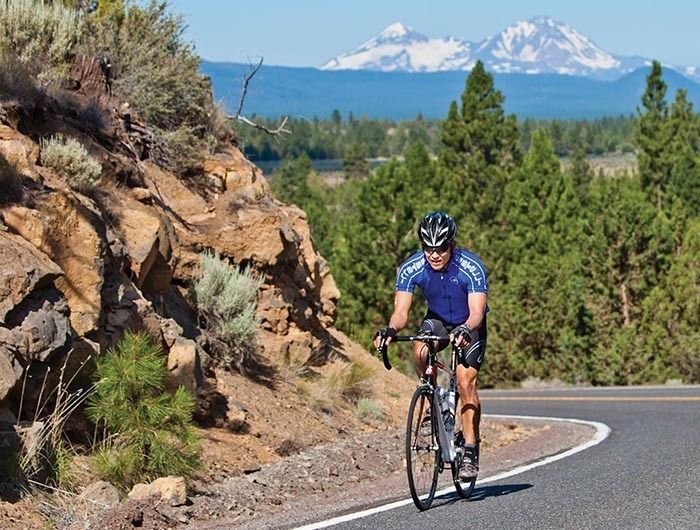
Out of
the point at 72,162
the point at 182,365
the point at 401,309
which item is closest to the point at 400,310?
the point at 401,309

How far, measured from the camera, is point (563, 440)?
1345 cm

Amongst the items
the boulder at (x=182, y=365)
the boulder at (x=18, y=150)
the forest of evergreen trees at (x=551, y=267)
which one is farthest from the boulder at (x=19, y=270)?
the forest of evergreen trees at (x=551, y=267)

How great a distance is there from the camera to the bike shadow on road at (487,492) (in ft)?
28.4

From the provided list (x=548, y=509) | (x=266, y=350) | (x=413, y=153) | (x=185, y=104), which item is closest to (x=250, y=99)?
(x=185, y=104)

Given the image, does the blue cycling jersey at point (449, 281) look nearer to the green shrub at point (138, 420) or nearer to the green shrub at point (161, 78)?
the green shrub at point (138, 420)

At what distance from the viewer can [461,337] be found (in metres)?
7.88

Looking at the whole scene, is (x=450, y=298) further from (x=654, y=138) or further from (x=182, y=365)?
(x=654, y=138)

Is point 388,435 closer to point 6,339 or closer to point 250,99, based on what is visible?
point 6,339

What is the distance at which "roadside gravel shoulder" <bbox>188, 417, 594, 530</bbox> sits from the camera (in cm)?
823

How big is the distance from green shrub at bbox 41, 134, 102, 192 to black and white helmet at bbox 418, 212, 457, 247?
3819 millimetres

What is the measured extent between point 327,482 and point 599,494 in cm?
255

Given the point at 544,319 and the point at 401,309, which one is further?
the point at 544,319

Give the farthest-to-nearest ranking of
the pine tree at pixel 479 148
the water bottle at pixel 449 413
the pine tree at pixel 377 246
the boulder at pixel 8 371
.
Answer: the pine tree at pixel 479 148, the pine tree at pixel 377 246, the water bottle at pixel 449 413, the boulder at pixel 8 371

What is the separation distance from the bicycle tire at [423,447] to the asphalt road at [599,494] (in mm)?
139
